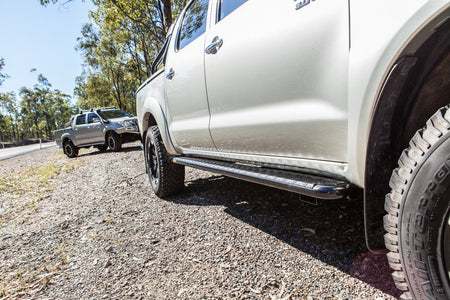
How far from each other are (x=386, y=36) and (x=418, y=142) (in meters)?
0.39

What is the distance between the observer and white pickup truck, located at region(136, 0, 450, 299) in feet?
3.07

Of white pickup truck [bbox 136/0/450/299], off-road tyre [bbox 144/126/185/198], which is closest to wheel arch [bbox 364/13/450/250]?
white pickup truck [bbox 136/0/450/299]

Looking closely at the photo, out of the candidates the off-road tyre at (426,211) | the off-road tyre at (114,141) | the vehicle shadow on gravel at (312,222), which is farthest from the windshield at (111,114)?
the off-road tyre at (426,211)

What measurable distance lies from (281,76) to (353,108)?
459mm

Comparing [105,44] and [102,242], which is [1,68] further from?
[102,242]

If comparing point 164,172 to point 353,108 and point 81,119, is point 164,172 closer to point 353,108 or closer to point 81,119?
point 353,108

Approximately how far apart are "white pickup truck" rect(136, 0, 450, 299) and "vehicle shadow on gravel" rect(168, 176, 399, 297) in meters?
0.55

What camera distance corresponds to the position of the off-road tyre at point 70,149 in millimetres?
12438

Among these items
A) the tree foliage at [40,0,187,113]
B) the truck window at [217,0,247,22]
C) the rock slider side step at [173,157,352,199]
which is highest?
the tree foliage at [40,0,187,113]

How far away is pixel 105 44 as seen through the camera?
24047mm

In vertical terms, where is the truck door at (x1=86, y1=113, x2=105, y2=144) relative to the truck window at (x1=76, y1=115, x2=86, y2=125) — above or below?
below

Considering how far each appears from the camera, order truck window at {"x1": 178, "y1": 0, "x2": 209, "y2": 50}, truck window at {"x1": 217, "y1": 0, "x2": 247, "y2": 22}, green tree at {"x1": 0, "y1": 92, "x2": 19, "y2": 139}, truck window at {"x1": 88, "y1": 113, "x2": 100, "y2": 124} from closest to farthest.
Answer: truck window at {"x1": 217, "y1": 0, "x2": 247, "y2": 22}, truck window at {"x1": 178, "y1": 0, "x2": 209, "y2": 50}, truck window at {"x1": 88, "y1": 113, "x2": 100, "y2": 124}, green tree at {"x1": 0, "y1": 92, "x2": 19, "y2": 139}

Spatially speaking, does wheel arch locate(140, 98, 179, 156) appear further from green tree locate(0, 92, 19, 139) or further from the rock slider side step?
green tree locate(0, 92, 19, 139)

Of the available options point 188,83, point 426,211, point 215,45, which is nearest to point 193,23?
point 188,83
